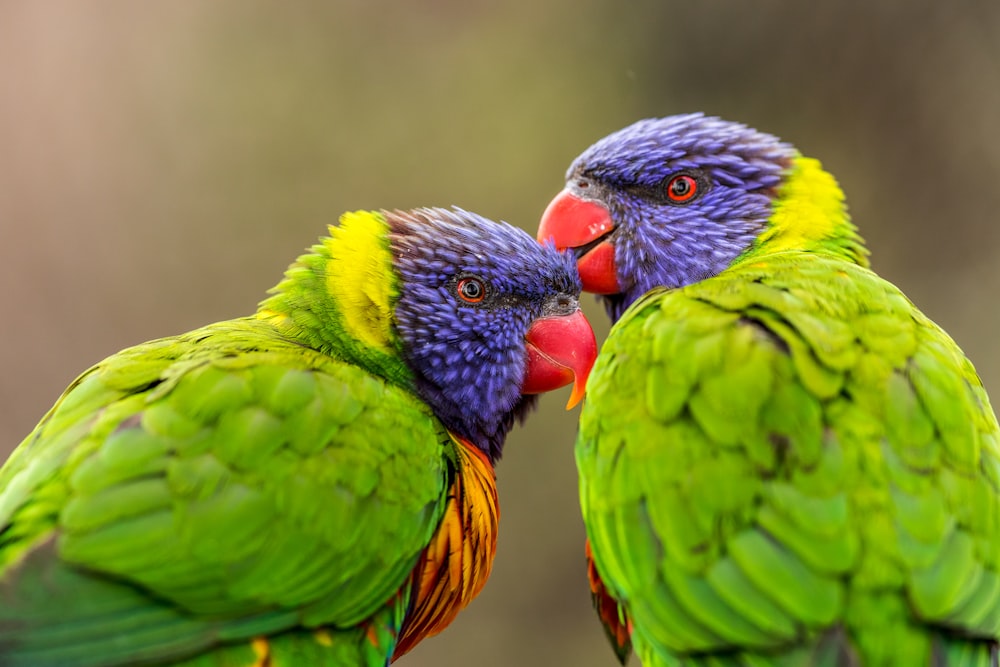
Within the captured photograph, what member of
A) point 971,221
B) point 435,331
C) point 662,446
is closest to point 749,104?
point 971,221

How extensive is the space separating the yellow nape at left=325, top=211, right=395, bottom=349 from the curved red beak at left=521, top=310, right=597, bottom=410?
39cm

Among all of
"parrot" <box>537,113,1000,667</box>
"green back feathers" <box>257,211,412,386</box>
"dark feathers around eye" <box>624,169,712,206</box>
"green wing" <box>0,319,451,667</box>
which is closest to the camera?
"parrot" <box>537,113,1000,667</box>

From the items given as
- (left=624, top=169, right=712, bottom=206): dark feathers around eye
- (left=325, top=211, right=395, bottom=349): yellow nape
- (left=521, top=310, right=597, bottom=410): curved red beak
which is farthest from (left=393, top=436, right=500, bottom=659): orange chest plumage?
(left=624, top=169, right=712, bottom=206): dark feathers around eye

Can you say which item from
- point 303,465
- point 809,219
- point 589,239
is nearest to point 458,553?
point 303,465

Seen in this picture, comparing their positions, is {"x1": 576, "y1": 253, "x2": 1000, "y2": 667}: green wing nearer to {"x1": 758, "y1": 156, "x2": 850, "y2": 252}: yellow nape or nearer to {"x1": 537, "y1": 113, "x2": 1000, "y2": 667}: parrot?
{"x1": 537, "y1": 113, "x2": 1000, "y2": 667}: parrot

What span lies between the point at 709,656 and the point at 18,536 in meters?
1.22

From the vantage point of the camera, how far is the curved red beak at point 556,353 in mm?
2184

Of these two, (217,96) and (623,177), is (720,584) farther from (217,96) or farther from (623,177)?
(217,96)

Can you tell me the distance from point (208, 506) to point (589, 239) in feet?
4.27

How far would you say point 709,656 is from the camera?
1383mm

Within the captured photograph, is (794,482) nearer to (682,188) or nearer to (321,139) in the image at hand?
(682,188)

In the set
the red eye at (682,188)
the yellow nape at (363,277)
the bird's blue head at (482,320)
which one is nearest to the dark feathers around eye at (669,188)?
the red eye at (682,188)

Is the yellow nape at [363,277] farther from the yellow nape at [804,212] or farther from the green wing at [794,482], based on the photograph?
the yellow nape at [804,212]

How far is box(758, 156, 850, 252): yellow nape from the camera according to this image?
2244 mm
